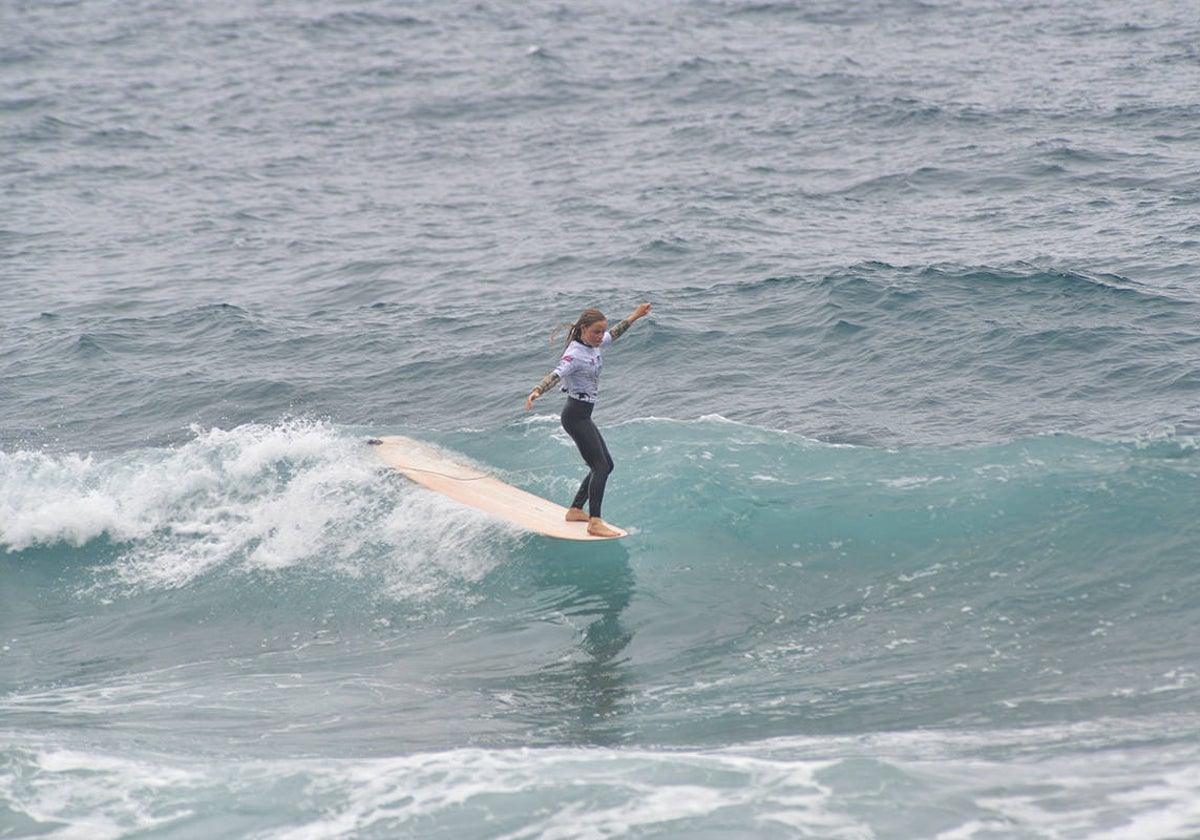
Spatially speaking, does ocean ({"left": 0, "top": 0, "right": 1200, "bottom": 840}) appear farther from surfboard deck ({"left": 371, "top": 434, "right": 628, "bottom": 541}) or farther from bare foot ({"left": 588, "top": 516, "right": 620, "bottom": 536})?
bare foot ({"left": 588, "top": 516, "right": 620, "bottom": 536})

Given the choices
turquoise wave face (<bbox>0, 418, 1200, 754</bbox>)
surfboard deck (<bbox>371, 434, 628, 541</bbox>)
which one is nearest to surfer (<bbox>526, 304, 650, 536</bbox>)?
surfboard deck (<bbox>371, 434, 628, 541</bbox>)

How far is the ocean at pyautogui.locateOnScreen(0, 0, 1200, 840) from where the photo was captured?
788 cm

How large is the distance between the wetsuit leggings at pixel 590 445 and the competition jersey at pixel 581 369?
3.6 inches

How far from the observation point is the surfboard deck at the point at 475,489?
38.6 feet

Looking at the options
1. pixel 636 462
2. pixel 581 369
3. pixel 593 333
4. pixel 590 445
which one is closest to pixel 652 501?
pixel 636 462

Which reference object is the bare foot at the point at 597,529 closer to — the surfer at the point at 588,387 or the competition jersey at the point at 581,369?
the surfer at the point at 588,387

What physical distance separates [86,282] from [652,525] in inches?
517

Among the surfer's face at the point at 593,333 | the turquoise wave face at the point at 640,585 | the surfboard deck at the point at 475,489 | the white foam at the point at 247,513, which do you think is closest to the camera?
the turquoise wave face at the point at 640,585

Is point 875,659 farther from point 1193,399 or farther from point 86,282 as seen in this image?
point 86,282

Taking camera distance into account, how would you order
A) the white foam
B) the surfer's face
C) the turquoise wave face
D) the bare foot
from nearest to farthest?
the turquoise wave face → the surfer's face → the bare foot → the white foam

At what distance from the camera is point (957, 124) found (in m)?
23.8

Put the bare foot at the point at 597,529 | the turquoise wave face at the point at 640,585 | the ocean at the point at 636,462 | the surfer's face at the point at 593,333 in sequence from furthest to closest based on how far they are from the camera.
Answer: the bare foot at the point at 597,529 < the surfer's face at the point at 593,333 < the turquoise wave face at the point at 640,585 < the ocean at the point at 636,462

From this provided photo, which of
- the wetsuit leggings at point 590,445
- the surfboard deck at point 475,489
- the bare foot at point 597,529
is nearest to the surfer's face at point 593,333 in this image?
the wetsuit leggings at point 590,445

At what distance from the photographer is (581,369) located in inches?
434
